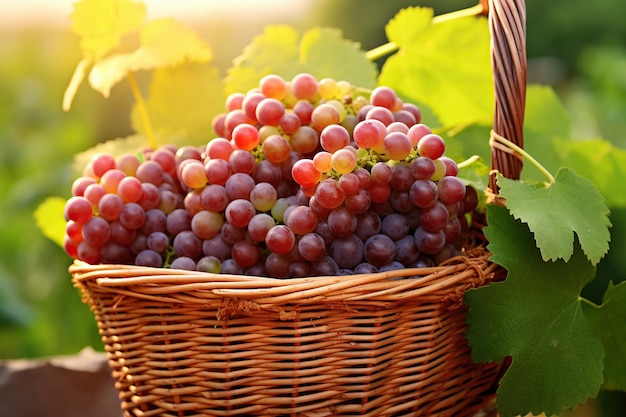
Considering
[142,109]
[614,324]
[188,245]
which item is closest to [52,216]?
[142,109]

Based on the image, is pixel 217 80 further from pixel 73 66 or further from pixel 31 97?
pixel 73 66

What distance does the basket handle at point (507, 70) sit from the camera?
29.8 inches

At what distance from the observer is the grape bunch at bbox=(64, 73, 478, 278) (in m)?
0.70

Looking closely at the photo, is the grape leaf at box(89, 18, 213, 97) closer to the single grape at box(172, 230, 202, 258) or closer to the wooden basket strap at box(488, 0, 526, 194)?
the single grape at box(172, 230, 202, 258)

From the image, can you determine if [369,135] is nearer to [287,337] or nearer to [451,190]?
[451,190]

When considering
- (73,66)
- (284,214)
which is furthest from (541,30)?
(284,214)

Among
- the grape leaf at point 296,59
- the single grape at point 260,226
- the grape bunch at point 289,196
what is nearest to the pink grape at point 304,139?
the grape bunch at point 289,196

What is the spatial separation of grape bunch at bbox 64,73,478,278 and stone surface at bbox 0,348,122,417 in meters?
0.32

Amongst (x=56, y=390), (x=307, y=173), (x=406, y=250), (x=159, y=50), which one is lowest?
(x=56, y=390)

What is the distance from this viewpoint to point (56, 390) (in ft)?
3.38

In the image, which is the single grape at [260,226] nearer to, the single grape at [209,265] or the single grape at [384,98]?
the single grape at [209,265]

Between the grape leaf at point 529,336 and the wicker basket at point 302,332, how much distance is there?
30 mm

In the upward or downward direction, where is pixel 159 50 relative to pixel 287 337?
upward

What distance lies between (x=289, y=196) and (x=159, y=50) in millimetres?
335
